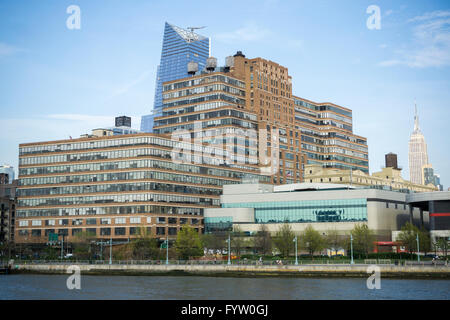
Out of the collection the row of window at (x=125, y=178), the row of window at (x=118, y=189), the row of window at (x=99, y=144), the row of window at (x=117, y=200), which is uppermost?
the row of window at (x=99, y=144)

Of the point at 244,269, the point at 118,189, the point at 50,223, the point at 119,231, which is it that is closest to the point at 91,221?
the point at 119,231

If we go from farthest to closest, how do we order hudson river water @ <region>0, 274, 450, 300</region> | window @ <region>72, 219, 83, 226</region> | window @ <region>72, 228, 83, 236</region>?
window @ <region>72, 219, 83, 226</region>, window @ <region>72, 228, 83, 236</region>, hudson river water @ <region>0, 274, 450, 300</region>

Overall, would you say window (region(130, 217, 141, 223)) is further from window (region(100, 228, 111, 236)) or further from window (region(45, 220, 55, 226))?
window (region(45, 220, 55, 226))

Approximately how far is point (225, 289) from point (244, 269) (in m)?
25.8

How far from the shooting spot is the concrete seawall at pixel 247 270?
4114 inches

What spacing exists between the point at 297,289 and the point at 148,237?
68504 mm

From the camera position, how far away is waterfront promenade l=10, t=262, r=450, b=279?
104750 mm

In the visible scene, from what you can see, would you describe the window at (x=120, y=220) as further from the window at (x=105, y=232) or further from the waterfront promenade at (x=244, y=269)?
the waterfront promenade at (x=244, y=269)

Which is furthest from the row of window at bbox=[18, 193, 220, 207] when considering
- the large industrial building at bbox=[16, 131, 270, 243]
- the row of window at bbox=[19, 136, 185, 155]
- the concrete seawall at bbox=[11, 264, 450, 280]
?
the concrete seawall at bbox=[11, 264, 450, 280]

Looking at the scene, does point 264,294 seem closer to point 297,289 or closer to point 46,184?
point 297,289

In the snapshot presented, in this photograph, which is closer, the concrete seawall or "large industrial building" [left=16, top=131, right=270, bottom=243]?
the concrete seawall

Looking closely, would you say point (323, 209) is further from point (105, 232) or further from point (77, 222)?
point (77, 222)

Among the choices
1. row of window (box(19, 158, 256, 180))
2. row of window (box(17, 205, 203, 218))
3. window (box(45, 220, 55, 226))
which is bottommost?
window (box(45, 220, 55, 226))

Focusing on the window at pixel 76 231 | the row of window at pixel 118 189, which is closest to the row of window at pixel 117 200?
the row of window at pixel 118 189
